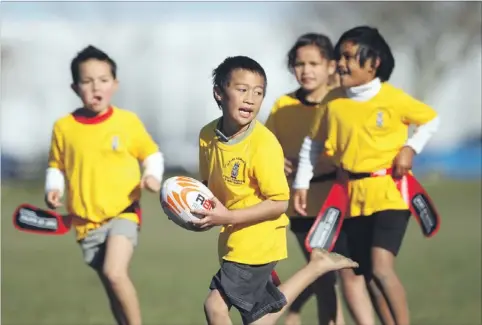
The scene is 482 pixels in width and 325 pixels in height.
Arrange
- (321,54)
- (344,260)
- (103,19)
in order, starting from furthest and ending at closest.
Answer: (103,19)
(321,54)
(344,260)

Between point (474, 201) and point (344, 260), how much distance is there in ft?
56.9

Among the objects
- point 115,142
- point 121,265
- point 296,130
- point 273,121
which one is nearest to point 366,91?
point 296,130

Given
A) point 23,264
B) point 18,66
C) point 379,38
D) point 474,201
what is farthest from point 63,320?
point 18,66

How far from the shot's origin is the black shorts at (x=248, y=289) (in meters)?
6.21

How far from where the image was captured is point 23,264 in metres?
13.9

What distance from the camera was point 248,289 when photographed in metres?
6.28

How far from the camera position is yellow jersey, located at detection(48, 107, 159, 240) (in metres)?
7.80

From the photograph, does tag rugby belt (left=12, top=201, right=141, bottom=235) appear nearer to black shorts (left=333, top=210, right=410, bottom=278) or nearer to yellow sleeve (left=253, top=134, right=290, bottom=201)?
black shorts (left=333, top=210, right=410, bottom=278)

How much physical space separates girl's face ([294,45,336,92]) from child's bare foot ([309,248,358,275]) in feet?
4.60

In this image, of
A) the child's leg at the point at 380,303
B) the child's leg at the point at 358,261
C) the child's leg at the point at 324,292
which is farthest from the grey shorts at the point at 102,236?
the child's leg at the point at 380,303

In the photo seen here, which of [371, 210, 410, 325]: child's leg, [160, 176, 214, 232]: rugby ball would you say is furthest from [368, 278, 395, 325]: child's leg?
[160, 176, 214, 232]: rugby ball

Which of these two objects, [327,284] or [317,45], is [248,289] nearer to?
[327,284]

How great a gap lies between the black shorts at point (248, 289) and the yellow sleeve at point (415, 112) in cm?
155

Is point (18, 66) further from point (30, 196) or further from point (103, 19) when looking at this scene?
point (30, 196)
